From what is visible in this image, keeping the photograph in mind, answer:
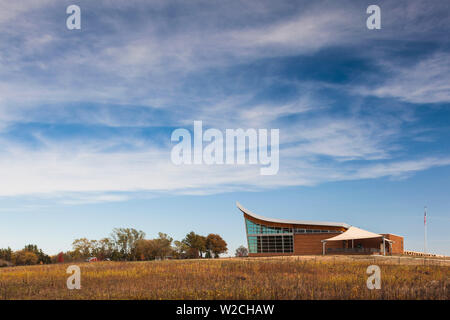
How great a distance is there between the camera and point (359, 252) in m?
53.1

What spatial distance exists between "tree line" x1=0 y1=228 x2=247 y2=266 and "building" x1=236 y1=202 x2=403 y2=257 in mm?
10981

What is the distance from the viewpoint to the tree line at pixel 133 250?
2488 inches

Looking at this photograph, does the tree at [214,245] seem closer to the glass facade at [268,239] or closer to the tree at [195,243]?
the tree at [195,243]

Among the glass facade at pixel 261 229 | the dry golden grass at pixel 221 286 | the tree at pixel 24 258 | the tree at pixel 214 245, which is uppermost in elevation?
the dry golden grass at pixel 221 286

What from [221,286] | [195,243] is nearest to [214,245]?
[195,243]

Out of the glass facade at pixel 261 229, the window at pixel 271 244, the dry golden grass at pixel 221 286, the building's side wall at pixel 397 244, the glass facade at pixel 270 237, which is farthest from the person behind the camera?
the glass facade at pixel 261 229

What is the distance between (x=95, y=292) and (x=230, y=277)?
691 cm

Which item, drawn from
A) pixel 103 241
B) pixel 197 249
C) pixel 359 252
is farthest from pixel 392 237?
pixel 103 241

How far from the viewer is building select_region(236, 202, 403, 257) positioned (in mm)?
61188

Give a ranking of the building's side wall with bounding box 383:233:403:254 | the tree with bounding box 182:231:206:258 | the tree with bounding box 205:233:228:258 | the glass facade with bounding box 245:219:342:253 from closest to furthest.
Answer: the building's side wall with bounding box 383:233:403:254
the glass facade with bounding box 245:219:342:253
the tree with bounding box 182:231:206:258
the tree with bounding box 205:233:228:258

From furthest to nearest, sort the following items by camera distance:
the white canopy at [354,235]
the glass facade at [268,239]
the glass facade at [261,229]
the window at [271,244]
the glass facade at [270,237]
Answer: the glass facade at [261,229] < the glass facade at [268,239] < the window at [271,244] < the glass facade at [270,237] < the white canopy at [354,235]

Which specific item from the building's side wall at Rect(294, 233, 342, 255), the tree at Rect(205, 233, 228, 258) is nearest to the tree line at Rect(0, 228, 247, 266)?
the tree at Rect(205, 233, 228, 258)

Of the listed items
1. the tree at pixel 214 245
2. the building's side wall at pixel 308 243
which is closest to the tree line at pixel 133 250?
the tree at pixel 214 245

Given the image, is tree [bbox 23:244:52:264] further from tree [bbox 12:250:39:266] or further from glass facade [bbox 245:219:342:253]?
glass facade [bbox 245:219:342:253]
